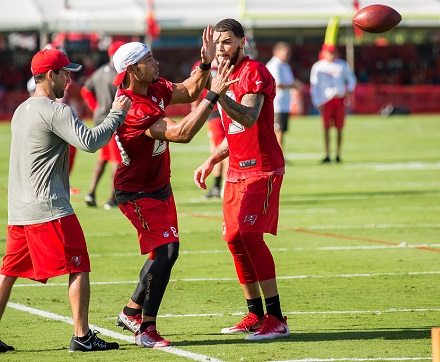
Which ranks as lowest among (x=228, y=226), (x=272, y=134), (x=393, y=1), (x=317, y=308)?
(x=317, y=308)

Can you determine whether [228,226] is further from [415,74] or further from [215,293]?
[415,74]

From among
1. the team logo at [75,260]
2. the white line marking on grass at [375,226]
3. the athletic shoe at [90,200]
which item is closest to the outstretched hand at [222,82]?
the team logo at [75,260]

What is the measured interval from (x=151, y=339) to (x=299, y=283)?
2.58 m

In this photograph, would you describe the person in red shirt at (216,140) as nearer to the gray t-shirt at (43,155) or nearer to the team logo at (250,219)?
the team logo at (250,219)

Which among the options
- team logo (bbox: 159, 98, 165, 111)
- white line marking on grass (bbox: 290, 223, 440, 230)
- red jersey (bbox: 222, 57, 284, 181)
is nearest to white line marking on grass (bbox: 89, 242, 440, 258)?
white line marking on grass (bbox: 290, 223, 440, 230)

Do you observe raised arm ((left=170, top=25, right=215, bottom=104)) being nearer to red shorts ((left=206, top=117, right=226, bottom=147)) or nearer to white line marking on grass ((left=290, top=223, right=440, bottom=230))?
white line marking on grass ((left=290, top=223, right=440, bottom=230))

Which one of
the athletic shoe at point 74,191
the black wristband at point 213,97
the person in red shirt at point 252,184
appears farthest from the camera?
the athletic shoe at point 74,191

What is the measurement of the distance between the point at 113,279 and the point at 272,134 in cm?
278

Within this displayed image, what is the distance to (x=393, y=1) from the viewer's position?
138 ft

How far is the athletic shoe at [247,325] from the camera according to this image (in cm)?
764

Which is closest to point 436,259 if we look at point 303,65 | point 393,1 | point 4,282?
point 4,282

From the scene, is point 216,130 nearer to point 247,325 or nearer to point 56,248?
point 247,325

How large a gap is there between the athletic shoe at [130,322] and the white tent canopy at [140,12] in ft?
114

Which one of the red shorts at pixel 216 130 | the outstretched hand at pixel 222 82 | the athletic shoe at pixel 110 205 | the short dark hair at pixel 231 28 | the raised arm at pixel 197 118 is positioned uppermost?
the short dark hair at pixel 231 28
